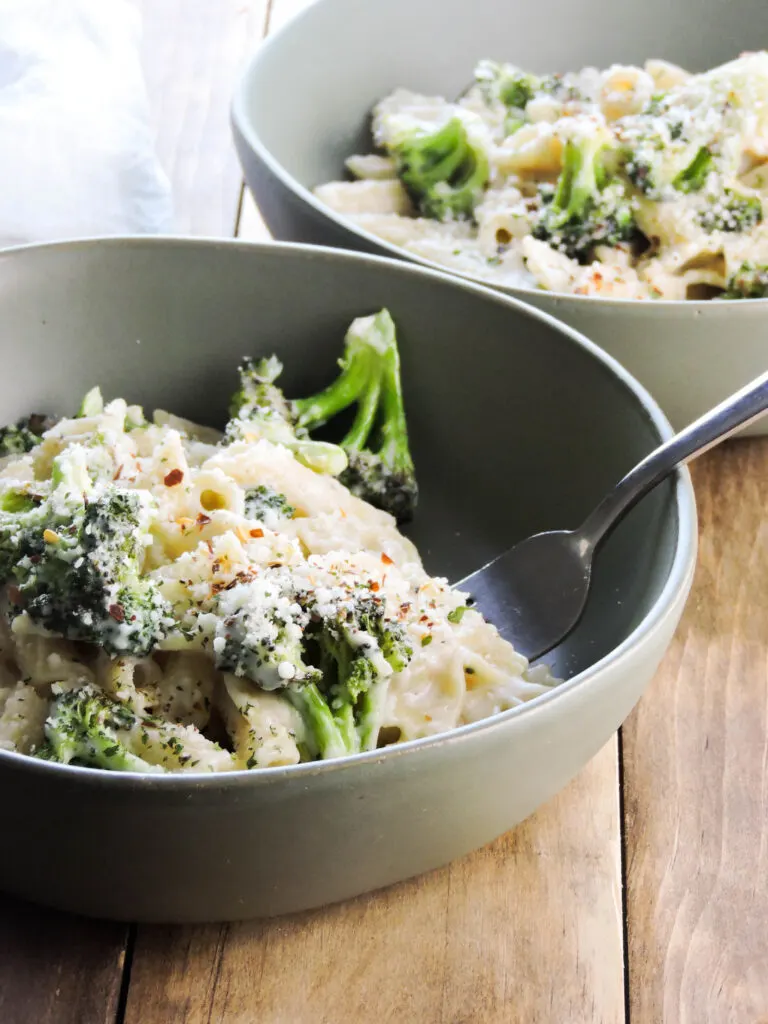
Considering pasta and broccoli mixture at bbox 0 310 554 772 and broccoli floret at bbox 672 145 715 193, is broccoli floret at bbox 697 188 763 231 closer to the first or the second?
broccoli floret at bbox 672 145 715 193

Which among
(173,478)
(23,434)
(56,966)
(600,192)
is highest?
(600,192)

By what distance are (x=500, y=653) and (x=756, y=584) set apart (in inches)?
18.5

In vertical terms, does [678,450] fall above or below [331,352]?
above

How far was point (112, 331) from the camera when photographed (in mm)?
1682

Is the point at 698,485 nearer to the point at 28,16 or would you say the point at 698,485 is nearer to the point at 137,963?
the point at 137,963

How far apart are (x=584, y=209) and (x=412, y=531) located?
590 mm

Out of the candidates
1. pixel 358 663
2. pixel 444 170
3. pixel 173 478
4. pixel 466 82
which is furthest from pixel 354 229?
pixel 466 82

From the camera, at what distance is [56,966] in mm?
1183

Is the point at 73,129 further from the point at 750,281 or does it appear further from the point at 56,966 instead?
the point at 56,966

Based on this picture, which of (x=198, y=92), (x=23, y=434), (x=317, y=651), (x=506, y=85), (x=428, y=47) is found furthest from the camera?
(x=198, y=92)

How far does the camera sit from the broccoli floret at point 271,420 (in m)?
1.57

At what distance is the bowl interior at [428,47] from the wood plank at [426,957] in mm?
1352

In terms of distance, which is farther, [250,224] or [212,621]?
[250,224]

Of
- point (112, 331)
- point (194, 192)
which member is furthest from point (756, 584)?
point (194, 192)
